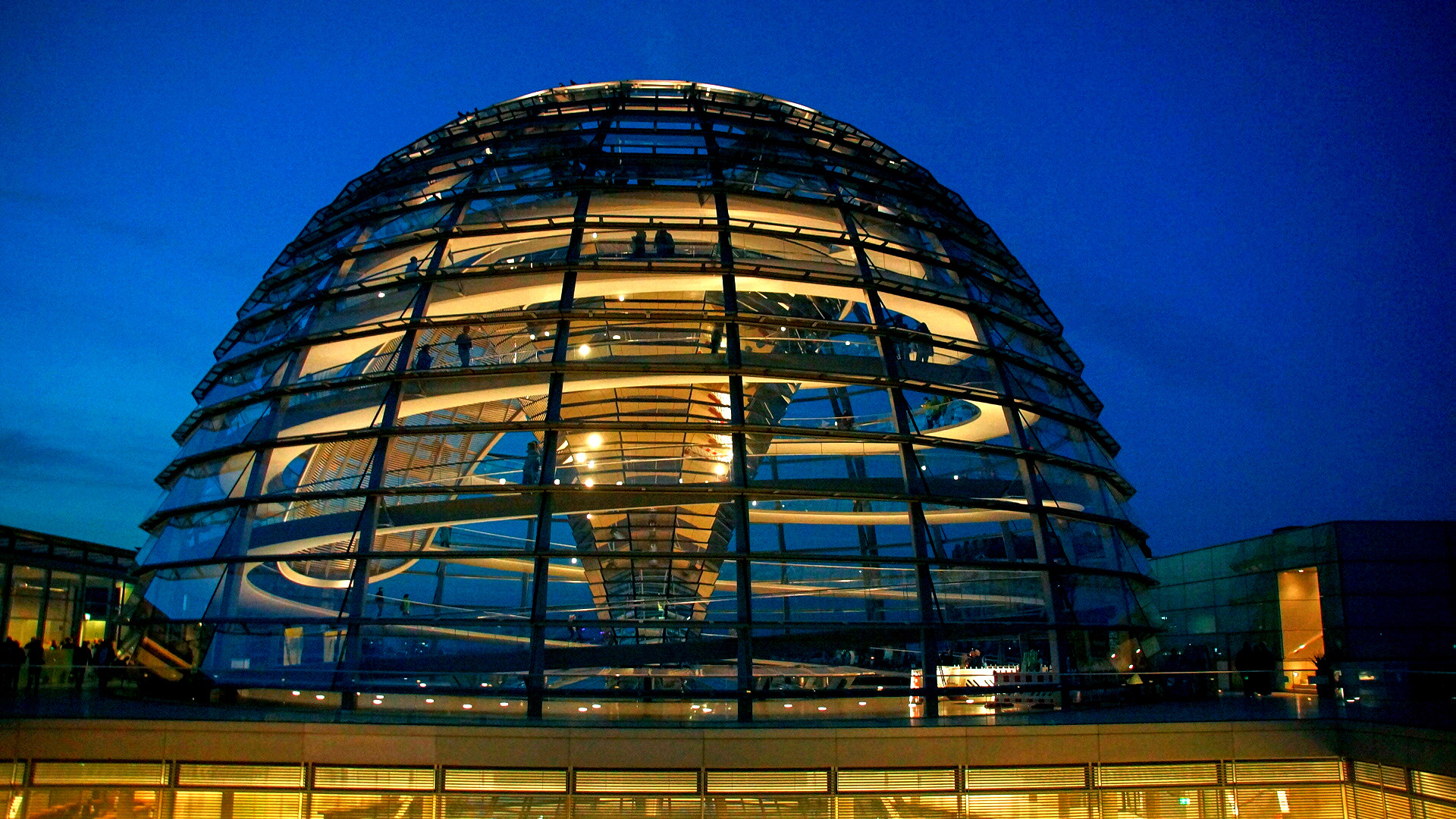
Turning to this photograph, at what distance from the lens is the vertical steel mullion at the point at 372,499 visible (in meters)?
16.4

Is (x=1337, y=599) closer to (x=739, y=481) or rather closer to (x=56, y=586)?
(x=739, y=481)

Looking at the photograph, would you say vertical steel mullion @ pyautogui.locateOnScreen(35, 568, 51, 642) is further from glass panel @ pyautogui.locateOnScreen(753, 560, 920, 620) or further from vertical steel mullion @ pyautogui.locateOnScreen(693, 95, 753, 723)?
glass panel @ pyautogui.locateOnScreen(753, 560, 920, 620)

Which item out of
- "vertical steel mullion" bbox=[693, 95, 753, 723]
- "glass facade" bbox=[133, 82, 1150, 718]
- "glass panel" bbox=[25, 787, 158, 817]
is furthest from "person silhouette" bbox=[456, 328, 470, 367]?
"glass panel" bbox=[25, 787, 158, 817]

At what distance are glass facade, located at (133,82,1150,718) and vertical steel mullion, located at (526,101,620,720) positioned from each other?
0.07m

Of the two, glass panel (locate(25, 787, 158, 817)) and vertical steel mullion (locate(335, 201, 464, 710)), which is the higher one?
vertical steel mullion (locate(335, 201, 464, 710))

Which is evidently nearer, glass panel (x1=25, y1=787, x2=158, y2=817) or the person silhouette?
glass panel (x1=25, y1=787, x2=158, y2=817)

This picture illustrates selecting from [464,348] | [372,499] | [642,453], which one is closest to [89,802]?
[372,499]

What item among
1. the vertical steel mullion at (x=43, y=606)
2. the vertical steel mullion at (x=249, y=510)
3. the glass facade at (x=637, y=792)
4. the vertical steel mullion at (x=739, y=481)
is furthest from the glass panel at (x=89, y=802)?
the vertical steel mullion at (x=43, y=606)

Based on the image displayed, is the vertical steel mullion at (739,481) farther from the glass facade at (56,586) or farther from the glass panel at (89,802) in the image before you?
the glass facade at (56,586)

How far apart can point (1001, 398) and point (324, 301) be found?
1338 centimetres

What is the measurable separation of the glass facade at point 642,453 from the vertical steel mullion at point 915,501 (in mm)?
51

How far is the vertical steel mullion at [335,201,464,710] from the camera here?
16406 mm

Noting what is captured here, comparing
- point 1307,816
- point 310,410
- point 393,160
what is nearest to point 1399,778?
point 1307,816

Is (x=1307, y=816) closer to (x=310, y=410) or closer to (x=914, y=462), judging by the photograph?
(x=914, y=462)
